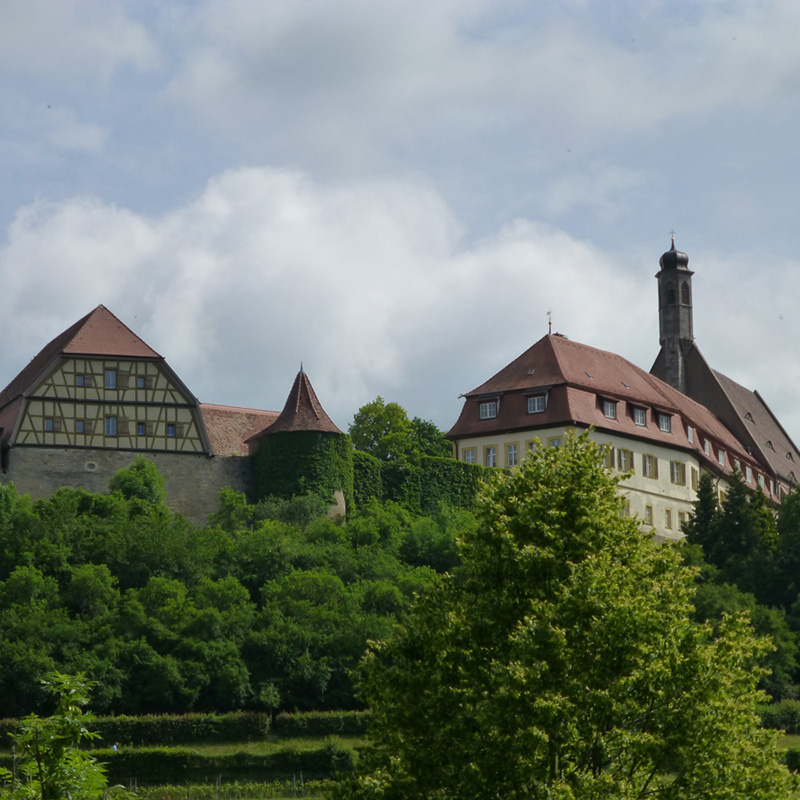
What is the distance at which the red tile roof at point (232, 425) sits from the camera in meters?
67.6

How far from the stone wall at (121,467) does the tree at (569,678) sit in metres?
39.0

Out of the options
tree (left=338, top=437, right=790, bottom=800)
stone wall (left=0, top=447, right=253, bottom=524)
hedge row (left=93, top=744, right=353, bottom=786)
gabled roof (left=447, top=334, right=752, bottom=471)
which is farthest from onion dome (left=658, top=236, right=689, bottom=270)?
tree (left=338, top=437, right=790, bottom=800)

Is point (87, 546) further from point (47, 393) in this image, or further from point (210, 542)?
point (47, 393)

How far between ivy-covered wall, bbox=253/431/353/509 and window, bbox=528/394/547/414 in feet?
28.1

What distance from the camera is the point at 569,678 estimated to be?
2377 centimetres

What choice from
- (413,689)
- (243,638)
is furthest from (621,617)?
(243,638)

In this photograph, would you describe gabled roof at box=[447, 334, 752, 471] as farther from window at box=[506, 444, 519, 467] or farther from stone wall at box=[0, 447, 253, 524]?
stone wall at box=[0, 447, 253, 524]

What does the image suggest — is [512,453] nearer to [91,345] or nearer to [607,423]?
[607,423]

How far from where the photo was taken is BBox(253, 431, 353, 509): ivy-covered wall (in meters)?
65.4

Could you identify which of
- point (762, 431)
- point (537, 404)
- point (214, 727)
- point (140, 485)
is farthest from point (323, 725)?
point (762, 431)

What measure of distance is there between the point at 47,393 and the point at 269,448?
8499mm

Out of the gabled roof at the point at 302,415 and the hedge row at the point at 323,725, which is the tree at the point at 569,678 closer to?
the hedge row at the point at 323,725

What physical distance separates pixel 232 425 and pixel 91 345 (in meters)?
6.80

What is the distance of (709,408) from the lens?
86.4 metres
